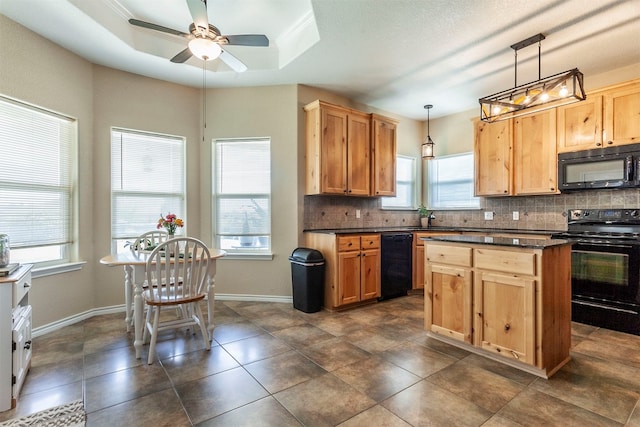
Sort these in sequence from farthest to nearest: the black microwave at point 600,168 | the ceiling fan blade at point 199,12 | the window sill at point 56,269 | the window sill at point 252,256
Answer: the window sill at point 252,256, the black microwave at point 600,168, the window sill at point 56,269, the ceiling fan blade at point 199,12

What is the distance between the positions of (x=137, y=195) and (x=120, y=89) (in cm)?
126

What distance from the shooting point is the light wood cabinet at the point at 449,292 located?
2615 mm

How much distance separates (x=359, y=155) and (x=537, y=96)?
88.3 inches

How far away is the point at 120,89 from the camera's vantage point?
3.75 m

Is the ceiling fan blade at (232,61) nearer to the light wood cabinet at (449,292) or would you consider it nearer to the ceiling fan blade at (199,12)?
the ceiling fan blade at (199,12)

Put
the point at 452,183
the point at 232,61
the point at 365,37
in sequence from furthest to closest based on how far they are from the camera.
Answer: the point at 452,183
the point at 365,37
the point at 232,61

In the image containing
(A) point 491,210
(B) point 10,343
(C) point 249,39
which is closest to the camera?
(B) point 10,343

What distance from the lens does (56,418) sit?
5.94ft

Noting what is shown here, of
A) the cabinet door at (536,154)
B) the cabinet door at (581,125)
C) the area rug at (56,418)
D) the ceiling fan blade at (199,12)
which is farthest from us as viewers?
the cabinet door at (536,154)

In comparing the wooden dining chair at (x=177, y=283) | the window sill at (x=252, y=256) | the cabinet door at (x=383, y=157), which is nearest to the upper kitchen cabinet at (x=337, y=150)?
the cabinet door at (x=383, y=157)

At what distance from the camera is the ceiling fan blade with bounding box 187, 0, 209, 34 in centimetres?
214

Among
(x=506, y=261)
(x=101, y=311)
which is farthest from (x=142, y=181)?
(x=506, y=261)

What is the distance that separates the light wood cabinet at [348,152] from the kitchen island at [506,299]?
1711 mm

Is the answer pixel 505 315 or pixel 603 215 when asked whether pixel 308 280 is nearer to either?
pixel 505 315
